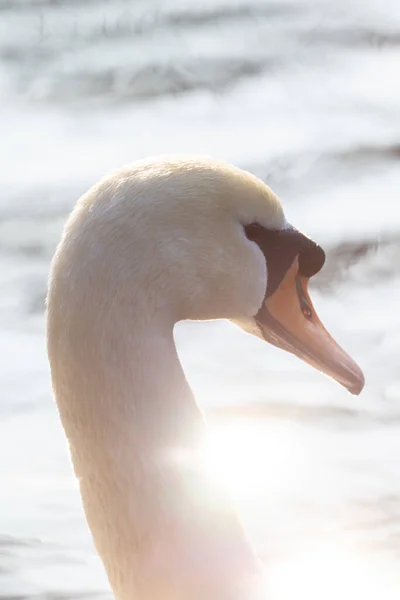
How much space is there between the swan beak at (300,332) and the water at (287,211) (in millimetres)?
281

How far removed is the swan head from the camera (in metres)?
2.08

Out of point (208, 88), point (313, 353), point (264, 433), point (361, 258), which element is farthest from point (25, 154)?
point (313, 353)

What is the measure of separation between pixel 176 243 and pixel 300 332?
0.41 meters

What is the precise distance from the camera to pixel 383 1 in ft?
23.1

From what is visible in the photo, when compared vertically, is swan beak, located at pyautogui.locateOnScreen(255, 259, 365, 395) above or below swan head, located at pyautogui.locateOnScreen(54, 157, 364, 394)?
below

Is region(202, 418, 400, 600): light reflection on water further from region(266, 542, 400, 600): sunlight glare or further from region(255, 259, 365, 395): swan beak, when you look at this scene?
region(255, 259, 365, 395): swan beak

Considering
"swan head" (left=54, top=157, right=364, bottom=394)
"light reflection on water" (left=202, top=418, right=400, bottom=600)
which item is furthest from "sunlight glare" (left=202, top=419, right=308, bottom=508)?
"swan head" (left=54, top=157, right=364, bottom=394)

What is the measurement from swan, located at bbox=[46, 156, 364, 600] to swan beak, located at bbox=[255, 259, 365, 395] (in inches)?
7.9

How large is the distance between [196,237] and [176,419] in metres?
0.25

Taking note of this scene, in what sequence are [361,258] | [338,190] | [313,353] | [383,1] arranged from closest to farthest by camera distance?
1. [313,353]
2. [361,258]
3. [338,190]
4. [383,1]

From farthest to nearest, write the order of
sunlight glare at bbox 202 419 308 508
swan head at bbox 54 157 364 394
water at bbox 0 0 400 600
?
sunlight glare at bbox 202 419 308 508
water at bbox 0 0 400 600
swan head at bbox 54 157 364 394

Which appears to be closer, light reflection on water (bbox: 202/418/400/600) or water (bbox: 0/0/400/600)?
light reflection on water (bbox: 202/418/400/600)

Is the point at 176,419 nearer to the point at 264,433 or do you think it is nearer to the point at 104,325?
the point at 104,325

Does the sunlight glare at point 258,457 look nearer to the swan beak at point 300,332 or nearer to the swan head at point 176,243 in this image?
the swan beak at point 300,332
